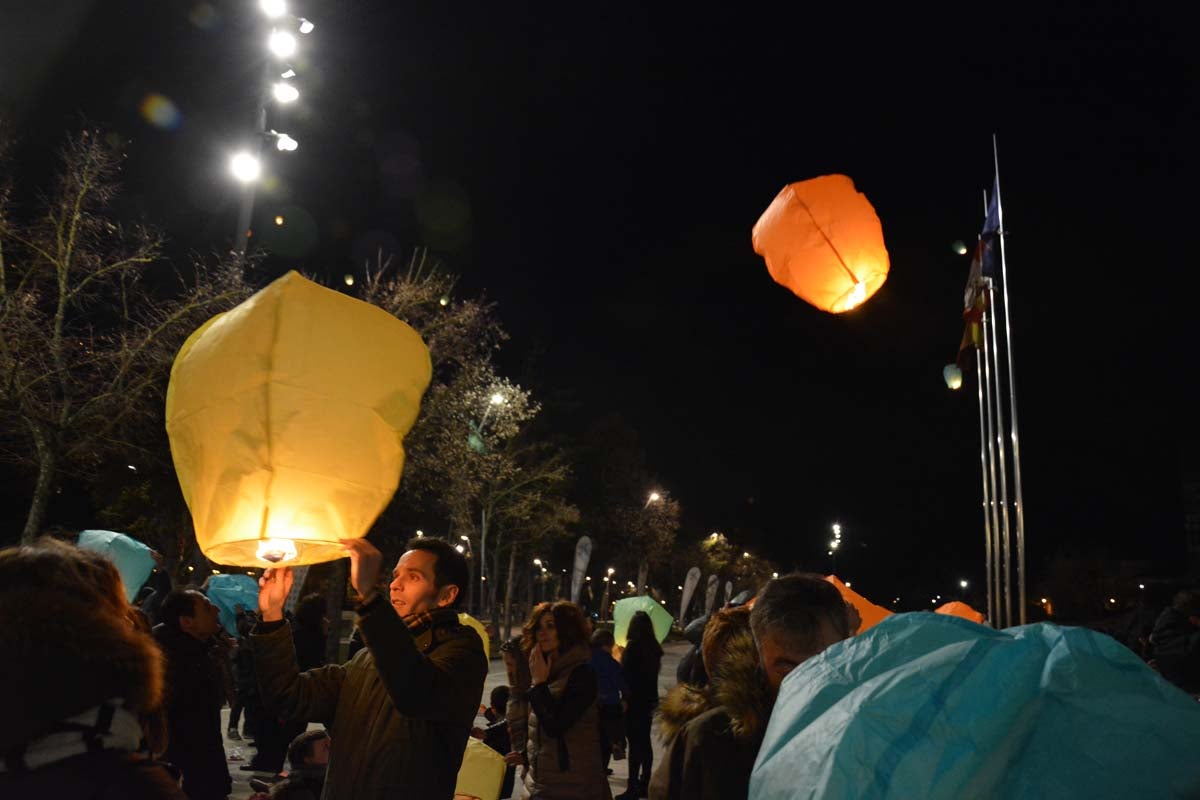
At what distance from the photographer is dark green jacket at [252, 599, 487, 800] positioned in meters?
2.96

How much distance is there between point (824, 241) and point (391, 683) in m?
4.67

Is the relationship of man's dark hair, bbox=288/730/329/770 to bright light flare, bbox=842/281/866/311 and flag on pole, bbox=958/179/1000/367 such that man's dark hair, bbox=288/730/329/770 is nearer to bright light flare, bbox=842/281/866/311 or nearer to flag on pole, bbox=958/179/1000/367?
bright light flare, bbox=842/281/866/311

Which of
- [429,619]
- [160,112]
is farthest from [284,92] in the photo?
[429,619]

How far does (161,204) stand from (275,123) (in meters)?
7.67

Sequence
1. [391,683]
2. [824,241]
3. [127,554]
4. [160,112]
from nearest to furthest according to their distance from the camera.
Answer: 1. [391,683]
2. [824,241]
3. [127,554]
4. [160,112]

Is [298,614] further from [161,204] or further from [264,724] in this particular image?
[161,204]

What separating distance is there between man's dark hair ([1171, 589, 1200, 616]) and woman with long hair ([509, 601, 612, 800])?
4.44m

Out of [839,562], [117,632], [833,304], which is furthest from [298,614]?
[839,562]

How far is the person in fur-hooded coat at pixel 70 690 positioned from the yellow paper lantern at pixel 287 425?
60 cm

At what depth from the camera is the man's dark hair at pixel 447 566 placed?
362 cm

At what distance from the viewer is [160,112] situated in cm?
2028

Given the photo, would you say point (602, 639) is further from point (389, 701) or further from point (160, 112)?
point (160, 112)

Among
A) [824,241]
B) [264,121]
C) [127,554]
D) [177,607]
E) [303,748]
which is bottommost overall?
[303,748]

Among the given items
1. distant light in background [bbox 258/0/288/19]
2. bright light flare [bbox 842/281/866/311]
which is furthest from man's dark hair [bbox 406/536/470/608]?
distant light in background [bbox 258/0/288/19]
